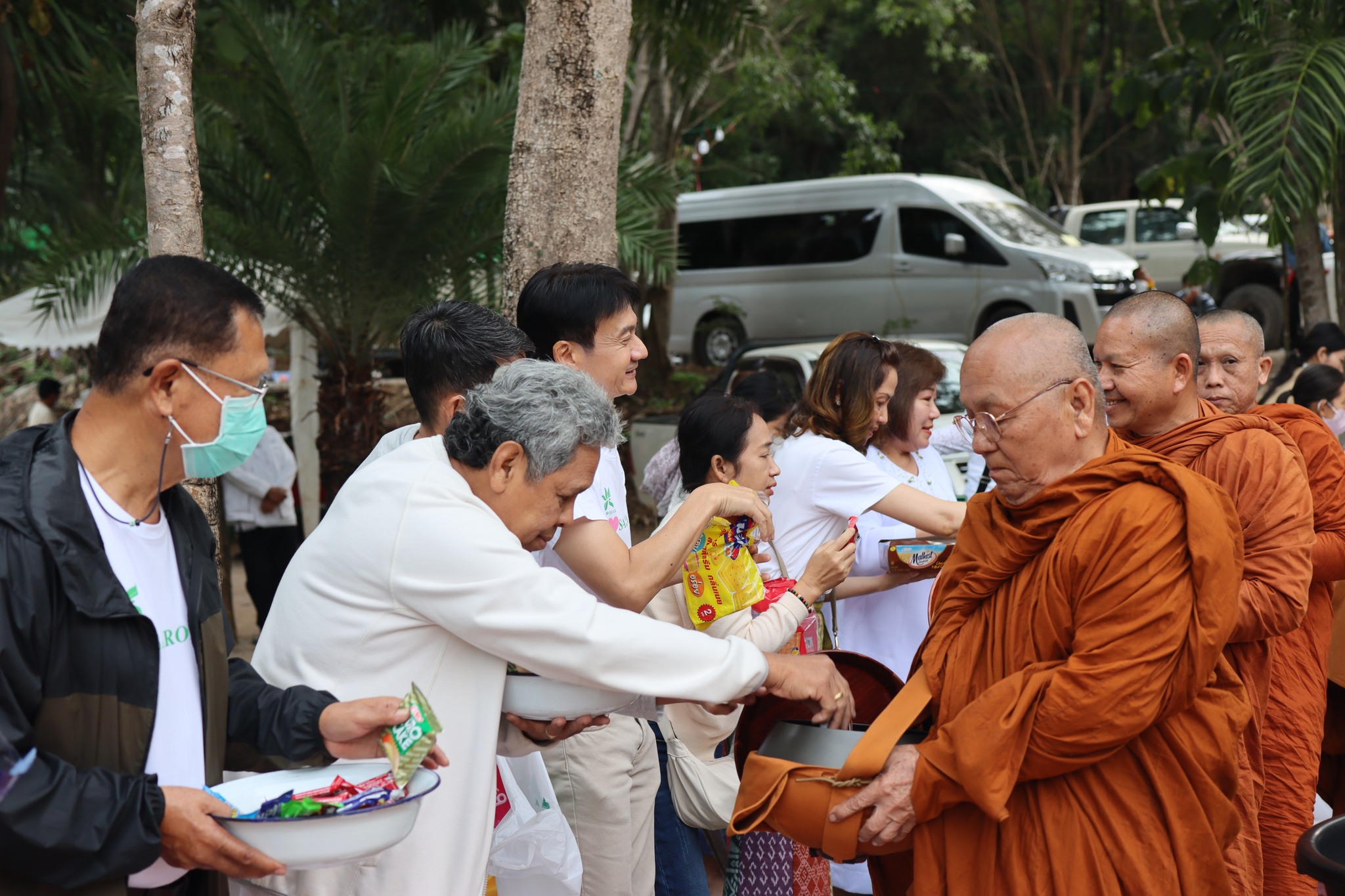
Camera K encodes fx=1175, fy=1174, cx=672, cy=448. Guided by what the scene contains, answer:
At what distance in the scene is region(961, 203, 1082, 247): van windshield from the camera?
13.7 metres

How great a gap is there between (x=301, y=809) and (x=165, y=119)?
8.69 feet

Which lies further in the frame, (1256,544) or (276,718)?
(1256,544)

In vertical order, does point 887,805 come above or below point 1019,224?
below

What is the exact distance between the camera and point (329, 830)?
189 cm

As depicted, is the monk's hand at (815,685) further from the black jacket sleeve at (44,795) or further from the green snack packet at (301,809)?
the black jacket sleeve at (44,795)

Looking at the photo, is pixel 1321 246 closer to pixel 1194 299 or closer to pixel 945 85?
pixel 1194 299

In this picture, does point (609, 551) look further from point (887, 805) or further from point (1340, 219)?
point (1340, 219)

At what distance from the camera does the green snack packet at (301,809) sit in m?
1.88

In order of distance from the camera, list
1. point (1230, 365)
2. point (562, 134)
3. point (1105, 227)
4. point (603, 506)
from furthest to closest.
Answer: point (1105, 227)
point (562, 134)
point (1230, 365)
point (603, 506)

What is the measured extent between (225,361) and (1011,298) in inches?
490

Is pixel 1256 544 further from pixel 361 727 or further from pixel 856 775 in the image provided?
pixel 361 727

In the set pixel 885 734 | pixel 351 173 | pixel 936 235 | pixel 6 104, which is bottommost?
pixel 885 734

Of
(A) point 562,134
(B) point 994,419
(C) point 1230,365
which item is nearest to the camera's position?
(B) point 994,419

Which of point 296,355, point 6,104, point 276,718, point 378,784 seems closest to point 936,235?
point 296,355
